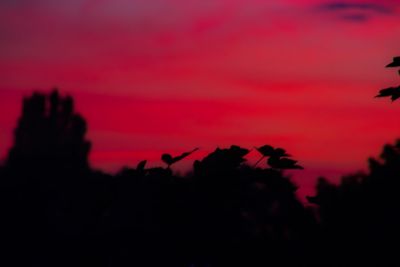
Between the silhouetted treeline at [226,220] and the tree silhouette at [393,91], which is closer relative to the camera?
the silhouetted treeline at [226,220]

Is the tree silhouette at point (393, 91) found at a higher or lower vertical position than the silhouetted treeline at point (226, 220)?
higher

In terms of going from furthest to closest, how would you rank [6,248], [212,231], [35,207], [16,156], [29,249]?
[16,156], [35,207], [6,248], [29,249], [212,231]

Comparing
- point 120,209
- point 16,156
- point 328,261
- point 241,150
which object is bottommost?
point 328,261

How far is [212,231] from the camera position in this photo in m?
3.23

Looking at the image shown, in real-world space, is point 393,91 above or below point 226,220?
above

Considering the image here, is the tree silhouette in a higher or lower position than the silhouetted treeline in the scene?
higher

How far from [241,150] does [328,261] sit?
0.73 meters

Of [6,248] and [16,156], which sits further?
[16,156]

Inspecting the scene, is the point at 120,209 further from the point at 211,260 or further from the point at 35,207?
the point at 35,207

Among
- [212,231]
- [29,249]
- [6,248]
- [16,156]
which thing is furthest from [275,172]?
[16,156]

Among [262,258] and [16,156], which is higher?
[16,156]

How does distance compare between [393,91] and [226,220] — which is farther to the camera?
[393,91]

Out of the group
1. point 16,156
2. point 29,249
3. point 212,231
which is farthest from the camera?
point 16,156

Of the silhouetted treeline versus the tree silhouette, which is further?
the tree silhouette
